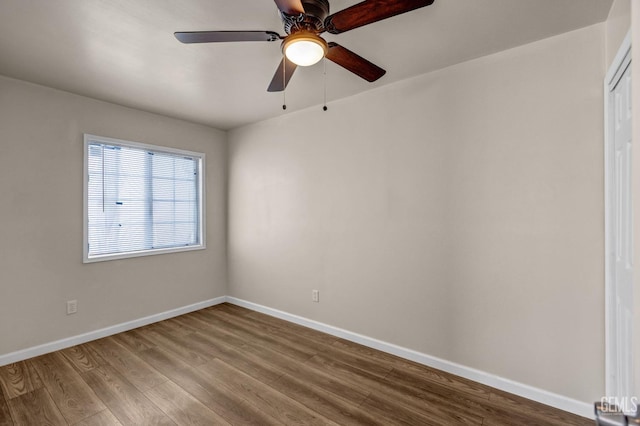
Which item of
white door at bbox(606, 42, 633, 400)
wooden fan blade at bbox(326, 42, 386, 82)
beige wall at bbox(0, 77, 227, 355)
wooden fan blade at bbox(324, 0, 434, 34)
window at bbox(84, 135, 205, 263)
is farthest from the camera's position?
window at bbox(84, 135, 205, 263)

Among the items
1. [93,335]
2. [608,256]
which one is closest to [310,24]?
[608,256]

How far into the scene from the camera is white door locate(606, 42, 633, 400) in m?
1.52

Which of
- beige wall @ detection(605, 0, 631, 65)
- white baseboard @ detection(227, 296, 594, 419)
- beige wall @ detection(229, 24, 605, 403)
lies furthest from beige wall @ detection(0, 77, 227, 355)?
beige wall @ detection(605, 0, 631, 65)

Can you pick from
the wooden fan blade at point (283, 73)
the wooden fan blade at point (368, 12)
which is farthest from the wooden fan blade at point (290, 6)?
the wooden fan blade at point (283, 73)

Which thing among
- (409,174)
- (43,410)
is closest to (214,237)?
(43,410)

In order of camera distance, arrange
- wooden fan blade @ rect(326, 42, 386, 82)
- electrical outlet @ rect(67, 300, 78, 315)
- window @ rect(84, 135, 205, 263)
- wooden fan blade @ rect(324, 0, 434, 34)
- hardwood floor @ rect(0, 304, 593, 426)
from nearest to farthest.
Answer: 1. wooden fan blade @ rect(324, 0, 434, 34)
2. wooden fan blade @ rect(326, 42, 386, 82)
3. hardwood floor @ rect(0, 304, 593, 426)
4. electrical outlet @ rect(67, 300, 78, 315)
5. window @ rect(84, 135, 205, 263)

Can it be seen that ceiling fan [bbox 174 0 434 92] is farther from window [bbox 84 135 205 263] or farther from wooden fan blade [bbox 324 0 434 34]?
window [bbox 84 135 205 263]

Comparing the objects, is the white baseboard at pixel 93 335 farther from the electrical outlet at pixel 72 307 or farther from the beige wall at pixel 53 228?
the electrical outlet at pixel 72 307

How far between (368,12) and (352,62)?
0.45 meters

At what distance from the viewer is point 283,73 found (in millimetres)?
1868

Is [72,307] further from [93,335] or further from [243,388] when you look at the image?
[243,388]

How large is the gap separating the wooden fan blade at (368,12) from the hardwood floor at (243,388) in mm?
2343

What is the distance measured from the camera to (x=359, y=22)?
56.0 inches

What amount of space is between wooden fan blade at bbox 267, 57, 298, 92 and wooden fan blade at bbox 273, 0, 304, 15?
384 mm
